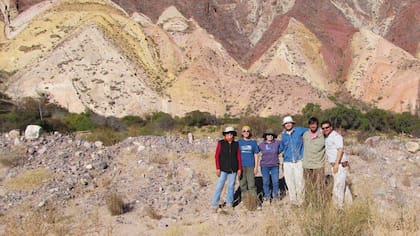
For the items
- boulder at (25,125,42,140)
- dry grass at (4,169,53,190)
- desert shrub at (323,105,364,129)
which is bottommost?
desert shrub at (323,105,364,129)

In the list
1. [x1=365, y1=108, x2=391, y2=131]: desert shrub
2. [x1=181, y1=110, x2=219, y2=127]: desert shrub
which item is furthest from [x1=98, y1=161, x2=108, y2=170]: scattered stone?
[x1=181, y1=110, x2=219, y2=127]: desert shrub

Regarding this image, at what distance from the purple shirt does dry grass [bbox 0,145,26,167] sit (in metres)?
6.31

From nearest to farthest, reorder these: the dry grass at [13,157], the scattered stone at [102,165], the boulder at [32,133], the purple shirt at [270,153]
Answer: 1. the purple shirt at [270,153]
2. the dry grass at [13,157]
3. the scattered stone at [102,165]
4. the boulder at [32,133]

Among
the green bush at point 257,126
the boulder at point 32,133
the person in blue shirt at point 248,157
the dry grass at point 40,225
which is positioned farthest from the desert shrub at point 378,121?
the dry grass at point 40,225

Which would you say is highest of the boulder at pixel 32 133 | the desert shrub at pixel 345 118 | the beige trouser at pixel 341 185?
the boulder at pixel 32 133

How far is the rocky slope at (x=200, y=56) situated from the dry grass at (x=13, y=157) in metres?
31.7

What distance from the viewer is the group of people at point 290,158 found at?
7.81 m

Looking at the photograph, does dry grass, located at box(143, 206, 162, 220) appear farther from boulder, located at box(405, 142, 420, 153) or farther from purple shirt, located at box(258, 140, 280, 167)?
boulder, located at box(405, 142, 420, 153)

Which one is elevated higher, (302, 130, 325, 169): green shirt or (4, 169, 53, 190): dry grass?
(302, 130, 325, 169): green shirt

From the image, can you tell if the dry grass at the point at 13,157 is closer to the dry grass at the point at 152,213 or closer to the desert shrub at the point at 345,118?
the dry grass at the point at 152,213

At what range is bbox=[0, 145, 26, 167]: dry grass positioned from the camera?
12062mm

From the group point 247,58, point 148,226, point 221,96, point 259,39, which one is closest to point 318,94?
point 221,96

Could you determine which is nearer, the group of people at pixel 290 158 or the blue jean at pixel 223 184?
the group of people at pixel 290 158

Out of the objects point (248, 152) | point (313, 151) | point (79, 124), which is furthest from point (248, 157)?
point (79, 124)
